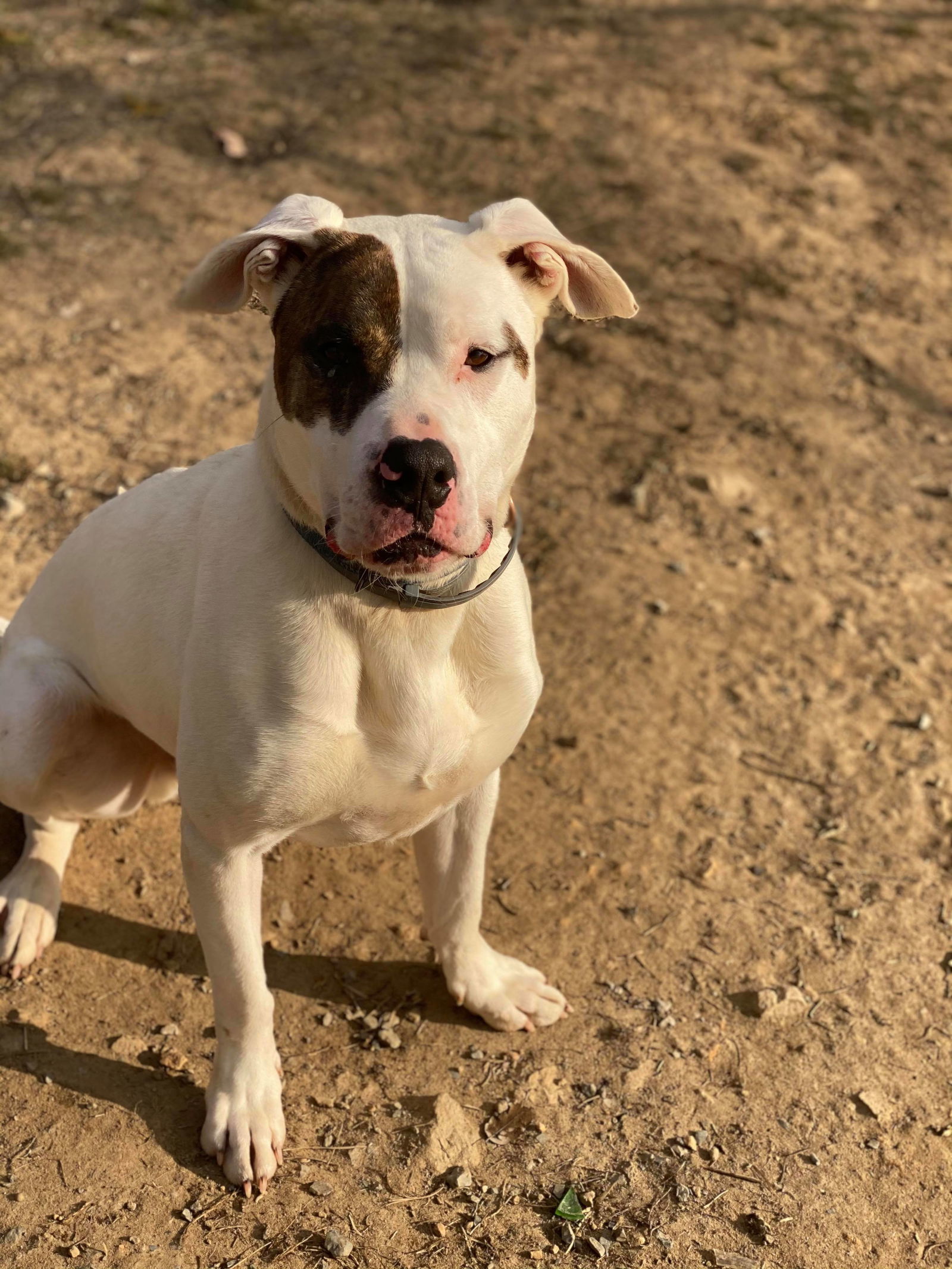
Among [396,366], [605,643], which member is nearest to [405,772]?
[396,366]

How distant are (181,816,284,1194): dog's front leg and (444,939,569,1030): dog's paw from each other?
21.1 inches

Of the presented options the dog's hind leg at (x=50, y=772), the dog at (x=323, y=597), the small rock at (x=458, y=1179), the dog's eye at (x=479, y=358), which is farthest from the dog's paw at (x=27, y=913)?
the dog's eye at (x=479, y=358)

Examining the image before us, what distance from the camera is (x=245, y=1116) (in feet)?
9.53

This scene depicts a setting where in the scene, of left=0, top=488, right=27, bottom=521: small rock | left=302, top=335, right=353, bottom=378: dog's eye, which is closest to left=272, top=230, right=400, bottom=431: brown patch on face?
left=302, top=335, right=353, bottom=378: dog's eye

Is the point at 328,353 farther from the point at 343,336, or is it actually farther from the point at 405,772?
the point at 405,772

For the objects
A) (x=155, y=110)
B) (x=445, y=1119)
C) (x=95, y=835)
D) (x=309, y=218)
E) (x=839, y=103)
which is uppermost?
(x=309, y=218)

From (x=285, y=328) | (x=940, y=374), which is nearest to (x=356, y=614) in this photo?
(x=285, y=328)

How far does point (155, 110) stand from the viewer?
7.15 metres

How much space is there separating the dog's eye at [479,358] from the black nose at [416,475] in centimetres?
23

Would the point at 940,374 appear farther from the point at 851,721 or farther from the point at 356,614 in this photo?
the point at 356,614

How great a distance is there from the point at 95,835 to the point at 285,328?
2082 mm

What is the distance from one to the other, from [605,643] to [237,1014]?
216cm

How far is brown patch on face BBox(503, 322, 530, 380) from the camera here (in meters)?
2.32

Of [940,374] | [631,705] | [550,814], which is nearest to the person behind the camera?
[550,814]
